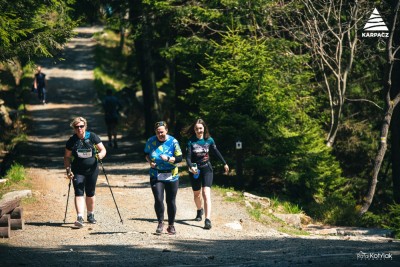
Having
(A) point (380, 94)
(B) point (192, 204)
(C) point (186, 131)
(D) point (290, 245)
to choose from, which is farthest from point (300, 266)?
(A) point (380, 94)

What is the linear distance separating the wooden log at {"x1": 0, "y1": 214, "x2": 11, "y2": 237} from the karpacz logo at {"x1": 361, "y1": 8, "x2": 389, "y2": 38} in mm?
14730

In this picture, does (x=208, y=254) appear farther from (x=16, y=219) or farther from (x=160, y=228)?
(x=16, y=219)

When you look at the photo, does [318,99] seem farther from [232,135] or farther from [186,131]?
[186,131]

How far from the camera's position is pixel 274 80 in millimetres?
19734

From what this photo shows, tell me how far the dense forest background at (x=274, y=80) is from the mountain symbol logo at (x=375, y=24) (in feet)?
0.71

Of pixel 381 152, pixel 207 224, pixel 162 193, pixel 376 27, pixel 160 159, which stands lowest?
pixel 207 224

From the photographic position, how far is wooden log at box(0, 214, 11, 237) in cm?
1291

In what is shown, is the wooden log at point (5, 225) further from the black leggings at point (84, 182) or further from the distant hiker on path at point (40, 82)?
the distant hiker on path at point (40, 82)

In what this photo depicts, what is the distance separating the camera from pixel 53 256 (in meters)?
11.3

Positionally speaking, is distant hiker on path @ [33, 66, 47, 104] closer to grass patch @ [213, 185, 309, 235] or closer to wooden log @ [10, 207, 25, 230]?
grass patch @ [213, 185, 309, 235]

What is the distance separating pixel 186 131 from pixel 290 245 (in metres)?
3.31

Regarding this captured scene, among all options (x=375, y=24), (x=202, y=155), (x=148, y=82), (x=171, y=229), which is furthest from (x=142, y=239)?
(x=148, y=82)

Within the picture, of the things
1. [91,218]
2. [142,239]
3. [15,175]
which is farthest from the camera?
[15,175]

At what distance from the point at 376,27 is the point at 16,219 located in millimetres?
14555
